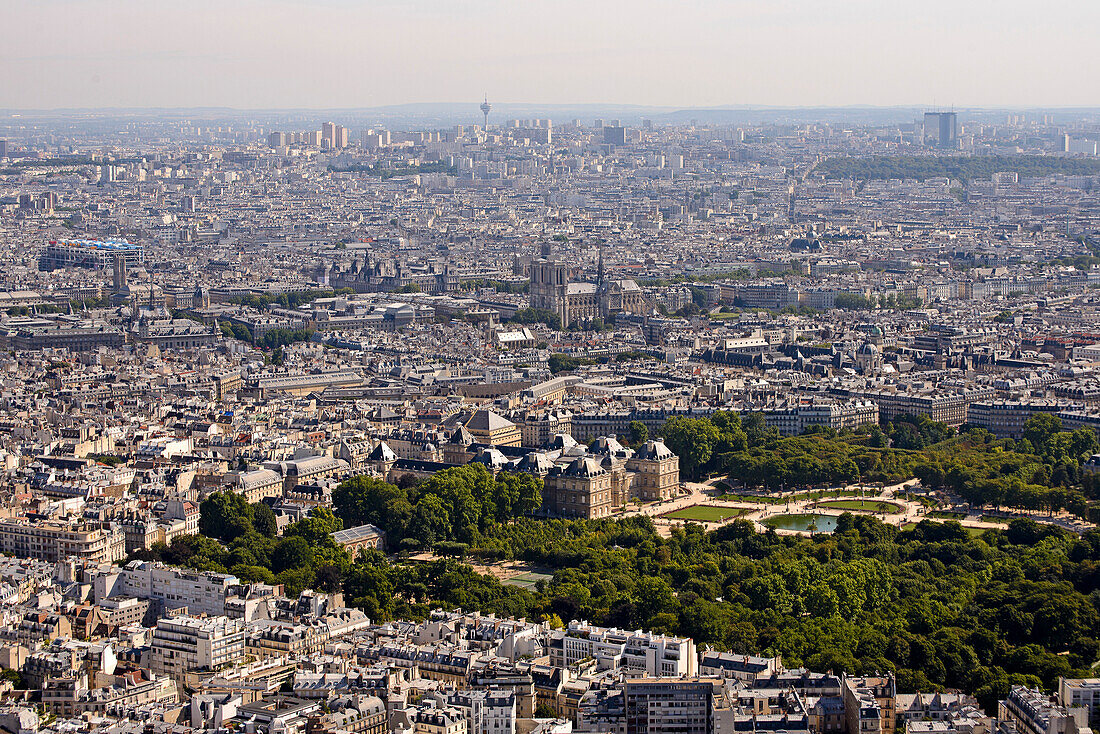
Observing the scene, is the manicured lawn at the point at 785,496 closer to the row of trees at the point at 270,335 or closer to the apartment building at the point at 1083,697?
the apartment building at the point at 1083,697

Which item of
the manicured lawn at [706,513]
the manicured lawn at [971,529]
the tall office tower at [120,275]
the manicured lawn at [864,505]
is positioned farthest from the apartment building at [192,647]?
the tall office tower at [120,275]

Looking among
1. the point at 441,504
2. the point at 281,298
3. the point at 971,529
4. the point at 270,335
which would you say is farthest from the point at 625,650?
the point at 281,298

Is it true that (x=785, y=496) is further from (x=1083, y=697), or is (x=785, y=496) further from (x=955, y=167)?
(x=955, y=167)

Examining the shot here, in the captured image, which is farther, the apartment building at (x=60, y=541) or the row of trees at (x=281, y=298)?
the row of trees at (x=281, y=298)

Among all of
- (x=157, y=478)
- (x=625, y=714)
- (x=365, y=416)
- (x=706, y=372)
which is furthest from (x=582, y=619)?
(x=706, y=372)

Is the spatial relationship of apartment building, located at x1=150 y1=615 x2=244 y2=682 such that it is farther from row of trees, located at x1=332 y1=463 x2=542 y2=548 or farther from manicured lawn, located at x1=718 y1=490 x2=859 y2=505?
manicured lawn, located at x1=718 y1=490 x2=859 y2=505

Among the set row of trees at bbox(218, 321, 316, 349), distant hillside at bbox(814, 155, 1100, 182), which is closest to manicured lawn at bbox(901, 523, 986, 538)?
row of trees at bbox(218, 321, 316, 349)

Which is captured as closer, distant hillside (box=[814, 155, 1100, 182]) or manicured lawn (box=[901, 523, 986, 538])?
manicured lawn (box=[901, 523, 986, 538])
